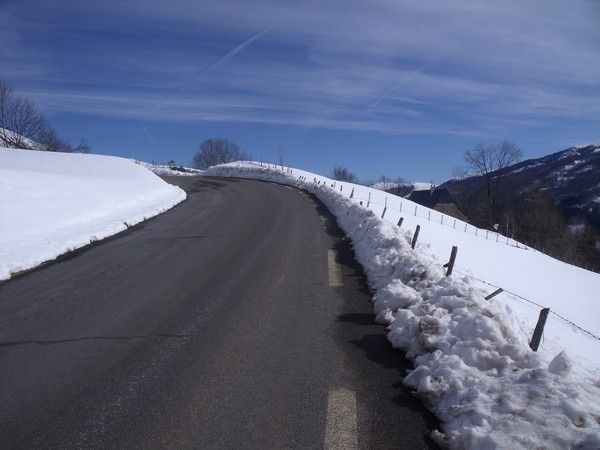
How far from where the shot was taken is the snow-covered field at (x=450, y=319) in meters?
3.00

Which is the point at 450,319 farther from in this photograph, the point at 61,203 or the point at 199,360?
the point at 61,203

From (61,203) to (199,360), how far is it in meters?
10.4

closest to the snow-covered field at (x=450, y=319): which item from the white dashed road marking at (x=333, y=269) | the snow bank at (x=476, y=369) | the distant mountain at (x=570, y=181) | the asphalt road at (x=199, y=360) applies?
the snow bank at (x=476, y=369)

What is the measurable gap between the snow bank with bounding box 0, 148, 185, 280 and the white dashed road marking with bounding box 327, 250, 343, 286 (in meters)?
5.85

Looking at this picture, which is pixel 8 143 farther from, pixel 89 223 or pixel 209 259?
pixel 209 259

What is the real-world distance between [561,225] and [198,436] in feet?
238

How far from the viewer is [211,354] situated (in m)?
4.48

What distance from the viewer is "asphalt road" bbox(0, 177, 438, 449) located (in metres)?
3.24

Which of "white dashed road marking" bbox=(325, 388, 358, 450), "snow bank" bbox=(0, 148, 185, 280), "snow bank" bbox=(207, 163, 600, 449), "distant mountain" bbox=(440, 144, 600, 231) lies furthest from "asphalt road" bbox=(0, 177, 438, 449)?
"distant mountain" bbox=(440, 144, 600, 231)

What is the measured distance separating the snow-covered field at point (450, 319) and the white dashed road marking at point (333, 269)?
0.56m

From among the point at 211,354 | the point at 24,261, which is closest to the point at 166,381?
the point at 211,354

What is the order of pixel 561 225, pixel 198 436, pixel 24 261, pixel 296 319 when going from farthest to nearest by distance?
pixel 561 225, pixel 24 261, pixel 296 319, pixel 198 436

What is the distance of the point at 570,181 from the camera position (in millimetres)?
137125

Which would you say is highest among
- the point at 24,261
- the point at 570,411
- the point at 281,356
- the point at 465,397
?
the point at 570,411
